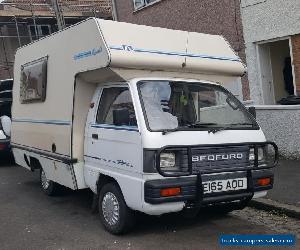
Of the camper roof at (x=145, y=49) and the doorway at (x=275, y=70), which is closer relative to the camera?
the camper roof at (x=145, y=49)

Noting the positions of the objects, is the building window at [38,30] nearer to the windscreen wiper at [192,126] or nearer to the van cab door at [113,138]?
the van cab door at [113,138]

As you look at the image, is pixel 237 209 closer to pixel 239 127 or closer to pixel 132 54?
pixel 239 127

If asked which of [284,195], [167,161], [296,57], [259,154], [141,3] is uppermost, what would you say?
[141,3]

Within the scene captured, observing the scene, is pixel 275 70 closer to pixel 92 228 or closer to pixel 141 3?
pixel 141 3

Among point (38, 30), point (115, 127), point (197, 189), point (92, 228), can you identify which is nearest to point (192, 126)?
point (197, 189)

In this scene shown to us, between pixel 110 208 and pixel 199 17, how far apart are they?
28.0 feet

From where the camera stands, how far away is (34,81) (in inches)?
305

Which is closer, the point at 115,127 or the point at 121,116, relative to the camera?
the point at 121,116

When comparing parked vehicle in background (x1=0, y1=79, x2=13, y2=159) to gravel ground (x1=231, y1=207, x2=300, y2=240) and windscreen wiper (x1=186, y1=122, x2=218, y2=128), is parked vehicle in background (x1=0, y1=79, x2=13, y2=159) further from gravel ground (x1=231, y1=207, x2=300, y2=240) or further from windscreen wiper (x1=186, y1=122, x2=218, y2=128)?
windscreen wiper (x1=186, y1=122, x2=218, y2=128)

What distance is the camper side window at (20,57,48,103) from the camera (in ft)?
24.0

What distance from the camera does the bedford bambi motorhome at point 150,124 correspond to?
5023 millimetres

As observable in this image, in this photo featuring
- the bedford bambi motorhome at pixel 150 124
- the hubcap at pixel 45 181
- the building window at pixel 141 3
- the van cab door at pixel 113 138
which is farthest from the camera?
the building window at pixel 141 3

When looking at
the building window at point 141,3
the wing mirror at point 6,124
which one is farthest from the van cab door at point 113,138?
the building window at point 141,3

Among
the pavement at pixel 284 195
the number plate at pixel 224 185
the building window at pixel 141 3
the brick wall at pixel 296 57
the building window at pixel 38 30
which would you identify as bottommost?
the pavement at pixel 284 195
